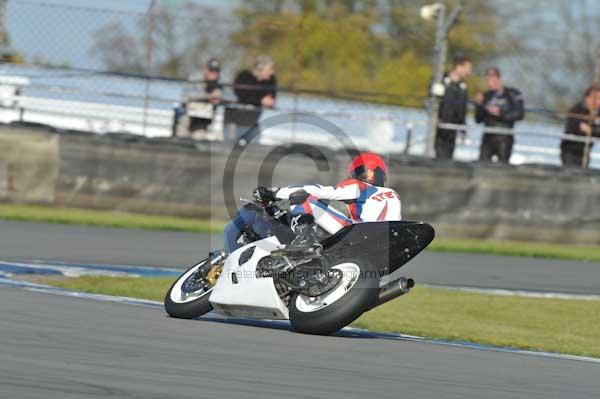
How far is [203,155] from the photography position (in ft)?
52.4

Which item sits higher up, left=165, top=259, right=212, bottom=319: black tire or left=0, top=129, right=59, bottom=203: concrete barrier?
left=165, top=259, right=212, bottom=319: black tire

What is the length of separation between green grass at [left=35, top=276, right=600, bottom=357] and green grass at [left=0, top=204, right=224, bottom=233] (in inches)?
165

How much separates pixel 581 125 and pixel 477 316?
7.56 m

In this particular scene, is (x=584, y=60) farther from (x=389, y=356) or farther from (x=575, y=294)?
(x=389, y=356)

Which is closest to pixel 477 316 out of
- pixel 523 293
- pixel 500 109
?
pixel 523 293

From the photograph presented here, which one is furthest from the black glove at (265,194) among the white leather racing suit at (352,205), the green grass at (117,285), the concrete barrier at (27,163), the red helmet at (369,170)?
the concrete barrier at (27,163)

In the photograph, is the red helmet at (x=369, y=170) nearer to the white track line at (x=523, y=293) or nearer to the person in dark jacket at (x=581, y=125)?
the white track line at (x=523, y=293)

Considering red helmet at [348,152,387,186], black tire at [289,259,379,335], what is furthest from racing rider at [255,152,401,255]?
black tire at [289,259,379,335]

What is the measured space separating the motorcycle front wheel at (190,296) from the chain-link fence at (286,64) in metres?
7.99

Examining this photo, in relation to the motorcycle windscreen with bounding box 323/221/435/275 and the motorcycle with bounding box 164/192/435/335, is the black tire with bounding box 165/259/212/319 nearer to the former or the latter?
the motorcycle with bounding box 164/192/435/335

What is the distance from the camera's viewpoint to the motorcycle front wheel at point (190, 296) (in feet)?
27.5

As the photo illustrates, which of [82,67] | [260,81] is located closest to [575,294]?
[260,81]

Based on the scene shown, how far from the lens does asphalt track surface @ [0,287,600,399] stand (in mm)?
5289

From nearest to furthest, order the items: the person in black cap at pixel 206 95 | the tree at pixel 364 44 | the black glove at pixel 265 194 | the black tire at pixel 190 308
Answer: the black glove at pixel 265 194, the black tire at pixel 190 308, the person in black cap at pixel 206 95, the tree at pixel 364 44
